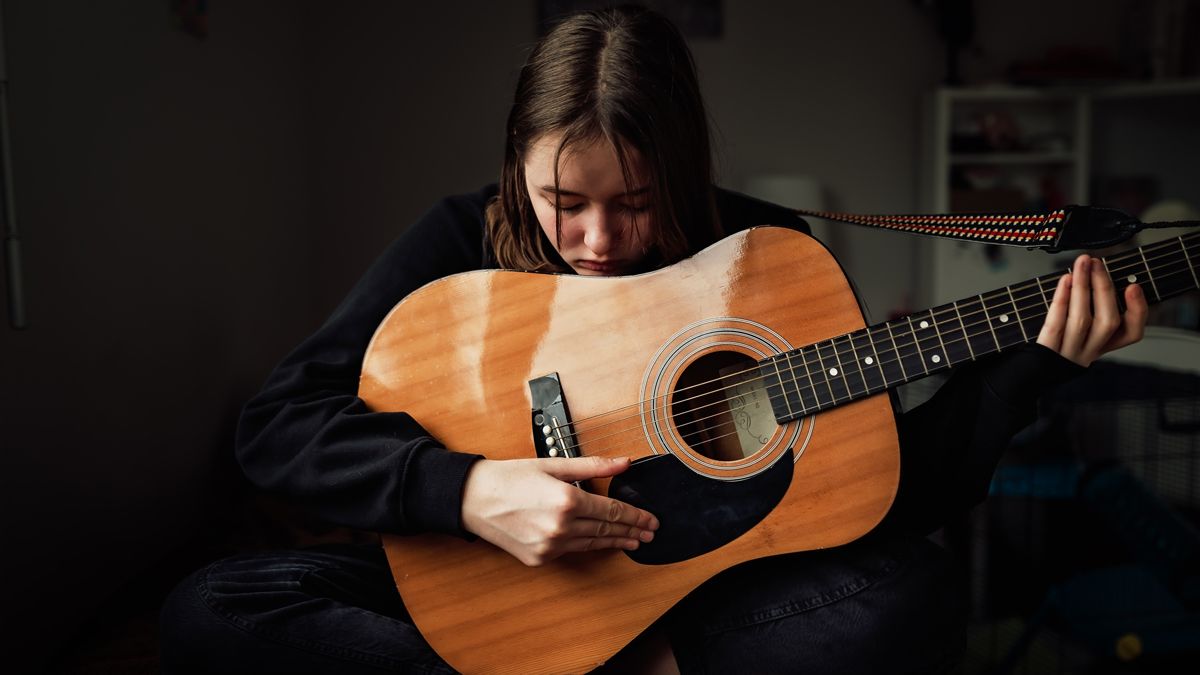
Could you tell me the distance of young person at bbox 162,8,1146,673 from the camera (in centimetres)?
101

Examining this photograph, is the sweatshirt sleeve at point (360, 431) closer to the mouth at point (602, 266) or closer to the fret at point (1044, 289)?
the mouth at point (602, 266)

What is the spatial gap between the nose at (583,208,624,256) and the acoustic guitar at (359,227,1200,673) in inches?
1.9

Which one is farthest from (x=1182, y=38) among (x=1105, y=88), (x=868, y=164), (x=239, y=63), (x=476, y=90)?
(x=239, y=63)

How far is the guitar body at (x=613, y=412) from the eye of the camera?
102 cm

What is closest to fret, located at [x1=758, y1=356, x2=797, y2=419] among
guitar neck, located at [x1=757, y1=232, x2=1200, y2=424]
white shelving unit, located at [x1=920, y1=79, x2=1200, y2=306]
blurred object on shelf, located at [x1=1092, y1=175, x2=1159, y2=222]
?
guitar neck, located at [x1=757, y1=232, x2=1200, y2=424]

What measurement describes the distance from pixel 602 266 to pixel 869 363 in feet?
1.22

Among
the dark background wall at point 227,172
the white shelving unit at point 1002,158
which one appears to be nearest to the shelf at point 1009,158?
the white shelving unit at point 1002,158

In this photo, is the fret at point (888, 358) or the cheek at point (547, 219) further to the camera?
the cheek at point (547, 219)

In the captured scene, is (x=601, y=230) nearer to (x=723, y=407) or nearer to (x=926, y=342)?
(x=723, y=407)

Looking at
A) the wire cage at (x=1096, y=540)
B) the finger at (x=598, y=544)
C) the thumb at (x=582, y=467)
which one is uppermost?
the thumb at (x=582, y=467)

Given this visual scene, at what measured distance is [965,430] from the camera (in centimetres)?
112

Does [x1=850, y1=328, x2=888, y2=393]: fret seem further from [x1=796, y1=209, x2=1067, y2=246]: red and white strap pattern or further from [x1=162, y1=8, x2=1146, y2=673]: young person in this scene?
[x1=796, y1=209, x2=1067, y2=246]: red and white strap pattern

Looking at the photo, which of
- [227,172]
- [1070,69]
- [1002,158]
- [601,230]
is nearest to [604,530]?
[601,230]

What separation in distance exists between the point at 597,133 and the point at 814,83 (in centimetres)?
305
